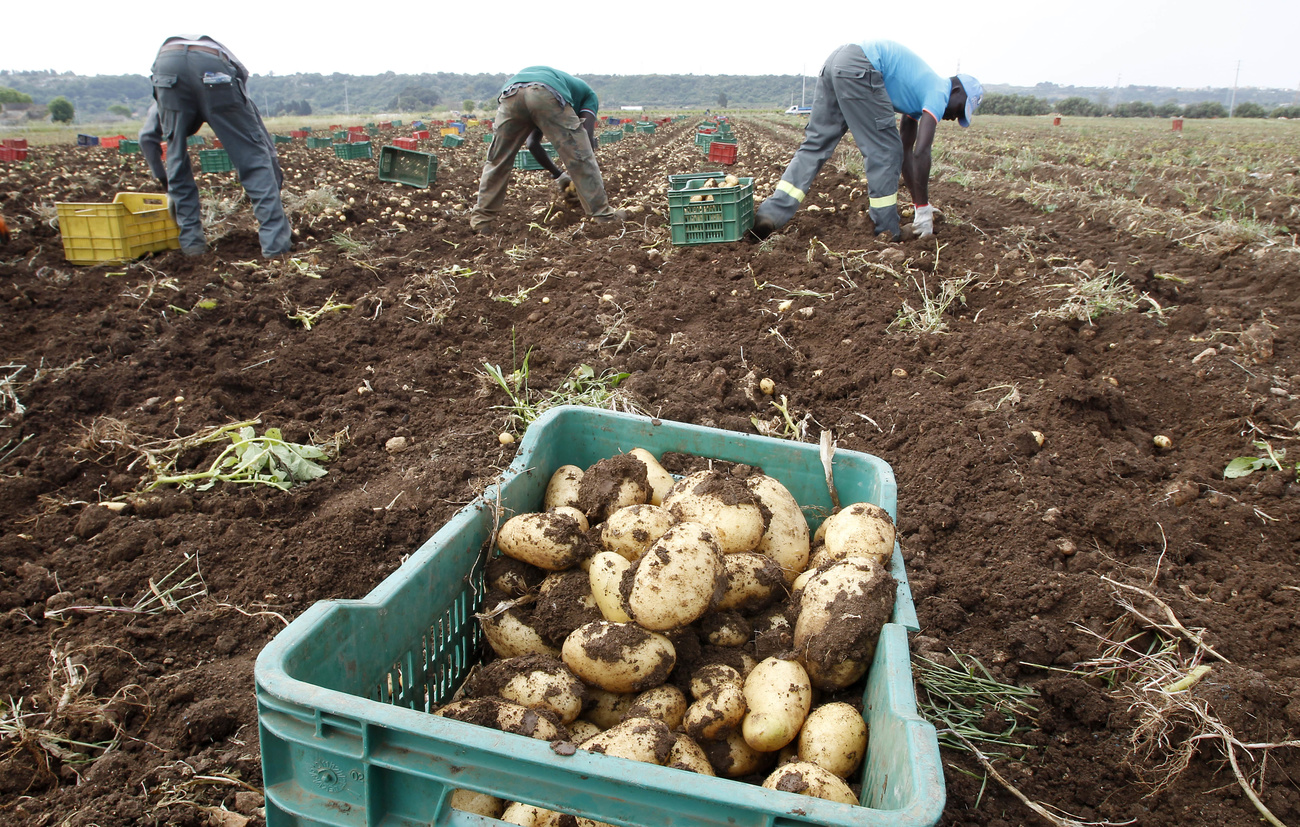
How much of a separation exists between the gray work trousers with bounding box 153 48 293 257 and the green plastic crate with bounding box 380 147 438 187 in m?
2.39

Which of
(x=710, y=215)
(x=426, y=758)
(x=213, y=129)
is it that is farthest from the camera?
(x=213, y=129)

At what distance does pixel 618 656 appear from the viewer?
1573mm

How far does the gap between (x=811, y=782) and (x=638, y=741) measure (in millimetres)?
329

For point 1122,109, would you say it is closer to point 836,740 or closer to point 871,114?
point 871,114

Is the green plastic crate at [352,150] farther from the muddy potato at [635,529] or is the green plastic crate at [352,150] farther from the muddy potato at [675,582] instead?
the muddy potato at [675,582]

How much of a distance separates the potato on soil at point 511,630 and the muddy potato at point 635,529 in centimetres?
27

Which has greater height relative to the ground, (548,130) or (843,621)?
(548,130)

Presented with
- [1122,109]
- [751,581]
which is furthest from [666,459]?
[1122,109]

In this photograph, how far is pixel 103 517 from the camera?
260cm

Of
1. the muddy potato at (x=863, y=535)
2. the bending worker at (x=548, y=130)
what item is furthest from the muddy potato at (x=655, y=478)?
the bending worker at (x=548, y=130)

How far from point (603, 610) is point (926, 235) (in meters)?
4.95

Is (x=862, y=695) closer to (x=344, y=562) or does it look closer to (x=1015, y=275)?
(x=344, y=562)

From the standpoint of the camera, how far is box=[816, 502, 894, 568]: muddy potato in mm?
1749

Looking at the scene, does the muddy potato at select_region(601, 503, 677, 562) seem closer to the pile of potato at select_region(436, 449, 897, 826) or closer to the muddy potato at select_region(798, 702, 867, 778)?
the pile of potato at select_region(436, 449, 897, 826)
